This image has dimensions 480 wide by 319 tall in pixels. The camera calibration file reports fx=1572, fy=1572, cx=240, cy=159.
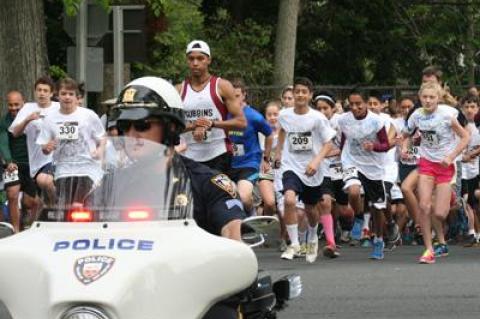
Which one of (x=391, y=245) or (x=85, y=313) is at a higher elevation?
(x=85, y=313)

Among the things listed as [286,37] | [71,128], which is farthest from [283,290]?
[286,37]

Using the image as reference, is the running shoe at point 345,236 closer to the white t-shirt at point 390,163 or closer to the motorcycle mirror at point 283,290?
the white t-shirt at point 390,163

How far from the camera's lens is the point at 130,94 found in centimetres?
656

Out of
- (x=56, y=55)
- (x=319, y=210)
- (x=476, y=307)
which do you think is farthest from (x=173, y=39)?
(x=476, y=307)

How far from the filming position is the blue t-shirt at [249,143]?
1419 cm

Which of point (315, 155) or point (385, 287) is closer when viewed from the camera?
Answer: point (385, 287)

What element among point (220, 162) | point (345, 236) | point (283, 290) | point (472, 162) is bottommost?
point (345, 236)

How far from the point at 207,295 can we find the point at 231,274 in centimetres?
15

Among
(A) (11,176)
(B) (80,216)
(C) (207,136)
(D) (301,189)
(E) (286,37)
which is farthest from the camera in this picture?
(E) (286,37)

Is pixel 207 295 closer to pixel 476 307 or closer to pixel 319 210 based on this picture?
pixel 476 307

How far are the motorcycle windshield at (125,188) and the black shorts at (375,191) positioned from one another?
413 inches

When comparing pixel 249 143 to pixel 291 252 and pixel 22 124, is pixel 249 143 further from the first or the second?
pixel 22 124

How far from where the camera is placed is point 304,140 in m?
15.6

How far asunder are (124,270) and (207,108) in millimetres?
6327
